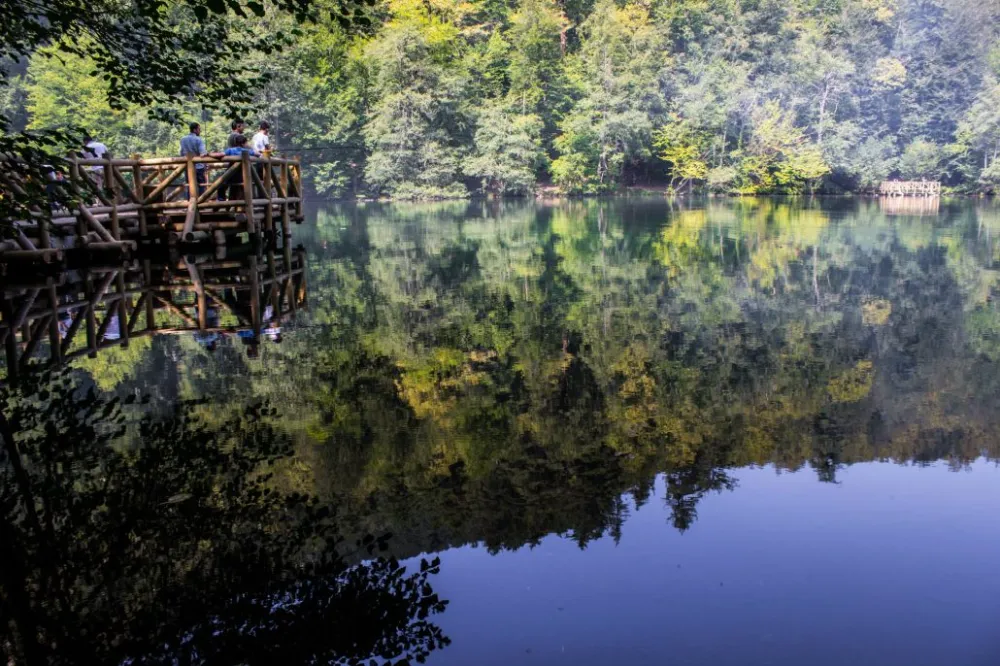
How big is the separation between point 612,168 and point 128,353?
39.2 meters

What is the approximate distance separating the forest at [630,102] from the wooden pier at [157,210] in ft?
85.9

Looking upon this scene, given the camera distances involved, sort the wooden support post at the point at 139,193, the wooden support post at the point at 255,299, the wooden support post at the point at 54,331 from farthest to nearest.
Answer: the wooden support post at the point at 139,193, the wooden support post at the point at 255,299, the wooden support post at the point at 54,331

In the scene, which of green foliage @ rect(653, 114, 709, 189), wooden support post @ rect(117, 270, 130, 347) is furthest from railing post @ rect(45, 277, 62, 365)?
green foliage @ rect(653, 114, 709, 189)

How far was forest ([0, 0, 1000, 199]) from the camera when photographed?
40688 mm

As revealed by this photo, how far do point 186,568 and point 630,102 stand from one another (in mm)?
41731

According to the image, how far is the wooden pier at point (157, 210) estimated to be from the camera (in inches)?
460

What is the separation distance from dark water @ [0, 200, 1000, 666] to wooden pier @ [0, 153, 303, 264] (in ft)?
15.1

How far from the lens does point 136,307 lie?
9547 mm

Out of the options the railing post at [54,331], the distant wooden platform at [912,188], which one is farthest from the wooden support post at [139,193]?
the distant wooden platform at [912,188]

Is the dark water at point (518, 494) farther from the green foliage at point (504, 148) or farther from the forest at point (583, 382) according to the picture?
the green foliage at point (504, 148)

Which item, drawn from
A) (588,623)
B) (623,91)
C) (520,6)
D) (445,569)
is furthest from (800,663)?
(520,6)

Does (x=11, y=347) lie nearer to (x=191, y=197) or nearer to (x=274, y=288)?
(x=274, y=288)

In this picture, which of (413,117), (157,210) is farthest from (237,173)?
(413,117)

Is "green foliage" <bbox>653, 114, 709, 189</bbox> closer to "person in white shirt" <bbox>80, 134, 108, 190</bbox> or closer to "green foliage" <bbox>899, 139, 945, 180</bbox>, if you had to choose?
"green foliage" <bbox>899, 139, 945, 180</bbox>
